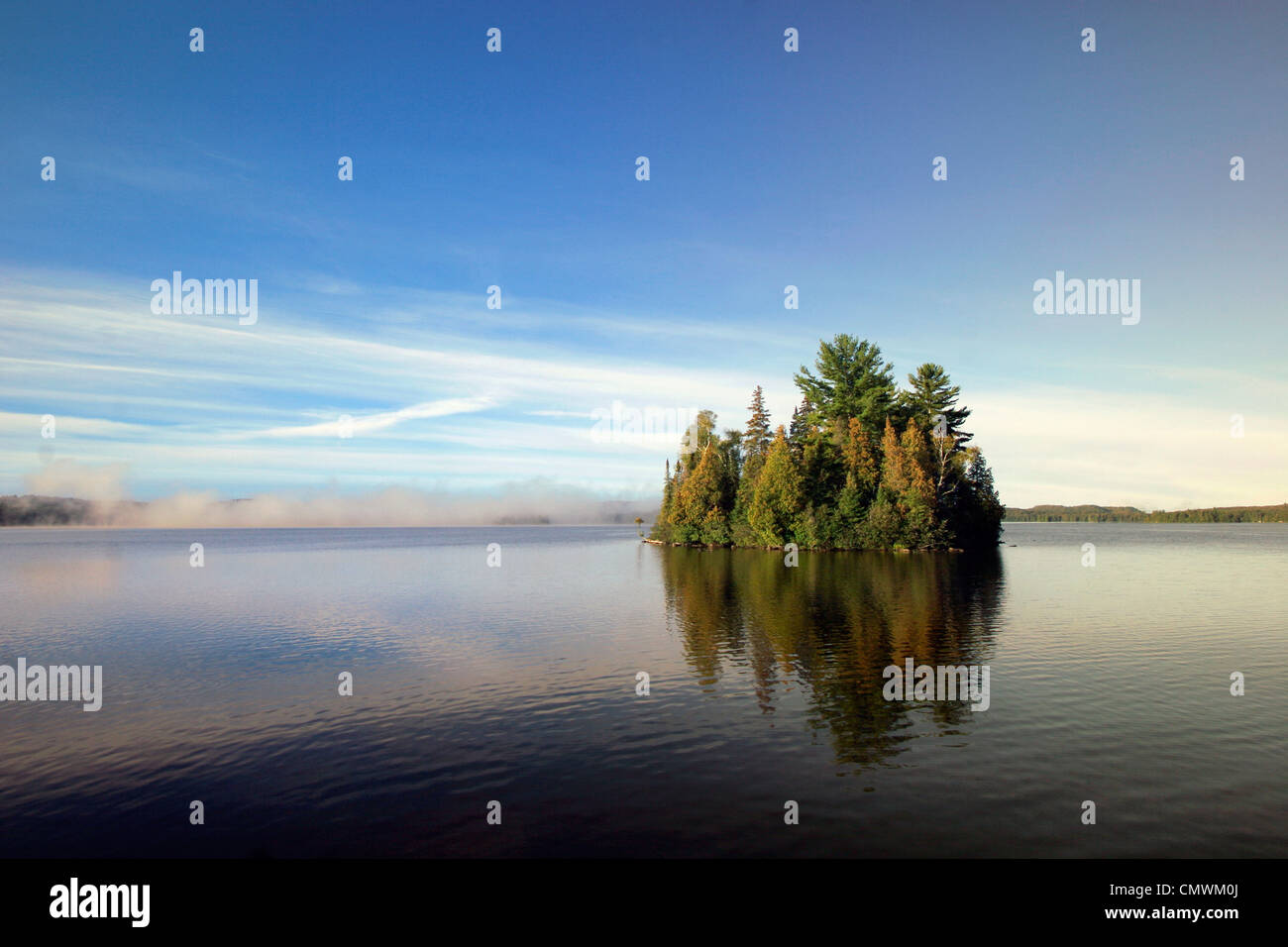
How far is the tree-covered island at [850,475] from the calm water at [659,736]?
5808cm

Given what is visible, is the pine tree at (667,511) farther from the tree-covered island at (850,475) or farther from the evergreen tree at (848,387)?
the evergreen tree at (848,387)

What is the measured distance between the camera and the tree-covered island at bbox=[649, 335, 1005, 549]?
347ft

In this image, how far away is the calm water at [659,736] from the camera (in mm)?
14953

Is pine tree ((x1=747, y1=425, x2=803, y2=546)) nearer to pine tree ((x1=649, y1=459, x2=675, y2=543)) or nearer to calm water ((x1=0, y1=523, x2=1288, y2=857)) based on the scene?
pine tree ((x1=649, y1=459, x2=675, y2=543))

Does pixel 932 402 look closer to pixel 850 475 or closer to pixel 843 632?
pixel 850 475

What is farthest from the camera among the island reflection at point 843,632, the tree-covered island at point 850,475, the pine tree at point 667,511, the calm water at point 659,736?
the pine tree at point 667,511

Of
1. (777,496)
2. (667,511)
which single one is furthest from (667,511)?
(777,496)

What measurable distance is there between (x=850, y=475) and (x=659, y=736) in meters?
95.7

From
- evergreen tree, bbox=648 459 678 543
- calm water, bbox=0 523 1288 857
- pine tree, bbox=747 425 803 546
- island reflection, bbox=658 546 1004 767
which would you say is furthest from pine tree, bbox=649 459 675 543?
calm water, bbox=0 523 1288 857

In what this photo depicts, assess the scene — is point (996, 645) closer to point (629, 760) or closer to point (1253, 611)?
point (629, 760)

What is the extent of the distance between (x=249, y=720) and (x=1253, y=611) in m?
61.1

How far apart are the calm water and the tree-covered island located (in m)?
58.1

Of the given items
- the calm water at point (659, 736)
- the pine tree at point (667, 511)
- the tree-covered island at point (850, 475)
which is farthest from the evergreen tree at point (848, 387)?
the calm water at point (659, 736)

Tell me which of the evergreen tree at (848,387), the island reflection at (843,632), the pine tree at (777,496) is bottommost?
the island reflection at (843,632)
